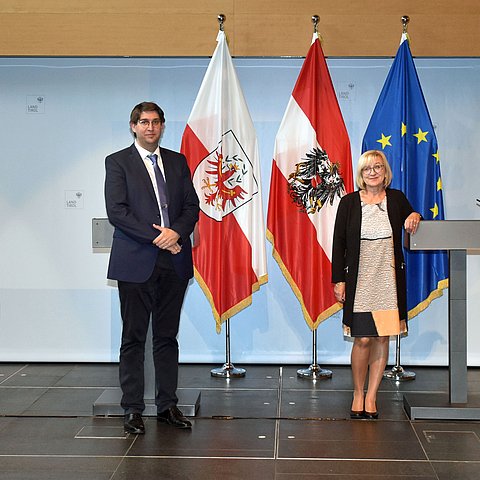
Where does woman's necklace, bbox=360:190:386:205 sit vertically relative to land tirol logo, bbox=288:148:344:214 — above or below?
below

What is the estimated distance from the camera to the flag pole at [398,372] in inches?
212

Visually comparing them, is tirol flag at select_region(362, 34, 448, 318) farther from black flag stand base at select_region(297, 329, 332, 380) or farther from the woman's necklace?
the woman's necklace

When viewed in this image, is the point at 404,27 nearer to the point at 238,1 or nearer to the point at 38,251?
the point at 238,1

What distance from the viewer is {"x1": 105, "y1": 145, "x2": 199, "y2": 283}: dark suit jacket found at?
4066mm

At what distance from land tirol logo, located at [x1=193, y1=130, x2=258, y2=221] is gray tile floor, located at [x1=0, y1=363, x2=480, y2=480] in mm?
1167

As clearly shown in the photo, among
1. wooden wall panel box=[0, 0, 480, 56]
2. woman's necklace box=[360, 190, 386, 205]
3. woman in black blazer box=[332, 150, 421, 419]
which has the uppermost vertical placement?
wooden wall panel box=[0, 0, 480, 56]

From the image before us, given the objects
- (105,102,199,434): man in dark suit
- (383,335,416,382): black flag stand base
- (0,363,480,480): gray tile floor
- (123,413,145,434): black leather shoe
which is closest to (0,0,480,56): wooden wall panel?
(105,102,199,434): man in dark suit

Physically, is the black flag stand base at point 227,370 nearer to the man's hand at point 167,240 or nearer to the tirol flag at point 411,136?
the tirol flag at point 411,136

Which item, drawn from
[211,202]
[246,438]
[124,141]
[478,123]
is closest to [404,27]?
[478,123]

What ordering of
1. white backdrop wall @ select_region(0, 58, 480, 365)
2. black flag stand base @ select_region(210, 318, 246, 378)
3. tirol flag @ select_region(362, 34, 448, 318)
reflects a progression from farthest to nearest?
1. white backdrop wall @ select_region(0, 58, 480, 365)
2. black flag stand base @ select_region(210, 318, 246, 378)
3. tirol flag @ select_region(362, 34, 448, 318)

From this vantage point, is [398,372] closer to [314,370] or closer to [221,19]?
[314,370]

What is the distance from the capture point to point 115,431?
13.5ft

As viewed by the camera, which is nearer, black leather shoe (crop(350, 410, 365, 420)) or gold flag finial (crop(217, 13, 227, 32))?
black leather shoe (crop(350, 410, 365, 420))

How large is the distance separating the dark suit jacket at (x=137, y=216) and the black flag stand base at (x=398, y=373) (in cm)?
188
